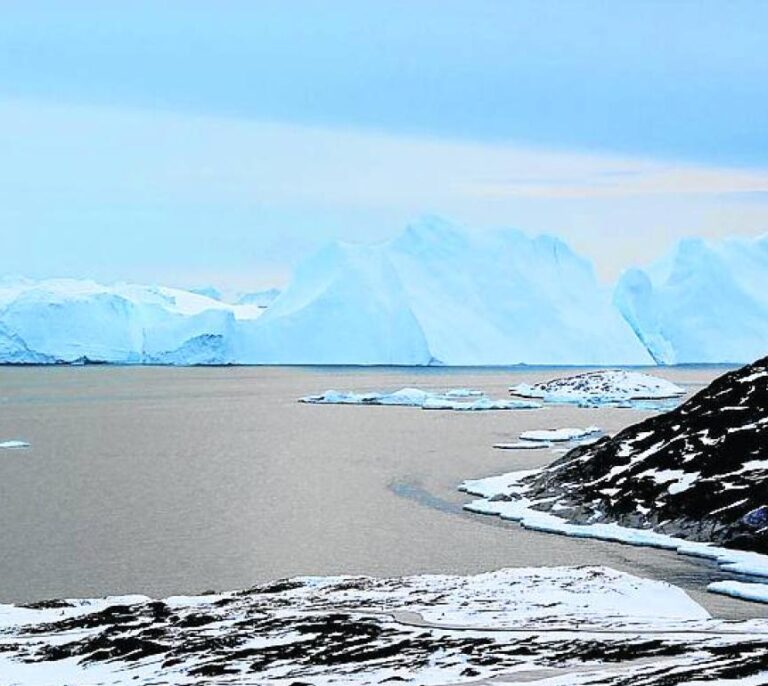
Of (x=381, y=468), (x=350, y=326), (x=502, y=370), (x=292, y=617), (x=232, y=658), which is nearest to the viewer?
(x=232, y=658)

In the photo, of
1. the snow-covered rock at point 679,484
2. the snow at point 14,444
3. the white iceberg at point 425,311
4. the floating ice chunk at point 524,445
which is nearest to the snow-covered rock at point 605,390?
the white iceberg at point 425,311

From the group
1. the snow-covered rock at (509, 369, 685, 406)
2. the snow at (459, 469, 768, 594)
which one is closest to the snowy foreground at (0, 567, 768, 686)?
the snow at (459, 469, 768, 594)

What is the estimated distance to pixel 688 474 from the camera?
3231cm

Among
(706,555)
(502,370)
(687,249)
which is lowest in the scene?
(706,555)

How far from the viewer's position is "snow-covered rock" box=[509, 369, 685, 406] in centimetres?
8481

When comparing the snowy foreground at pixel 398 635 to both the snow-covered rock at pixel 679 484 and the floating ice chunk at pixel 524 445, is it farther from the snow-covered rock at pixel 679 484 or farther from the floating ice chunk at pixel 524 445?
the floating ice chunk at pixel 524 445

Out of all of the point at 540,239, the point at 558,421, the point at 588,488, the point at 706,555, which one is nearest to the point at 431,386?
the point at 540,239

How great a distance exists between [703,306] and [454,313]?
29.8 meters

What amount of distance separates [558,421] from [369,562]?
41801mm

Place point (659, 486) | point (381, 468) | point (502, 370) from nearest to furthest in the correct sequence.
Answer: point (659, 486)
point (381, 468)
point (502, 370)

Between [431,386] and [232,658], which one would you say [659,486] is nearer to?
[232,658]

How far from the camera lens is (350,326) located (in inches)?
4783

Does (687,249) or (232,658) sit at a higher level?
(687,249)

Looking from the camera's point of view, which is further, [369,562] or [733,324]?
[733,324]
